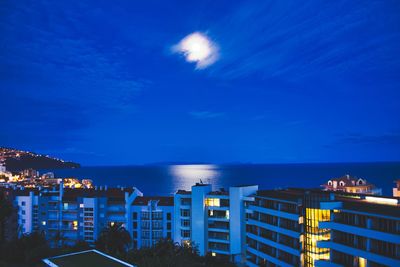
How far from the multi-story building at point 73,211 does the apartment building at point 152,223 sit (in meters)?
2.53

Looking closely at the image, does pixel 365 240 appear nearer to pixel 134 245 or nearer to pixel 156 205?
pixel 156 205

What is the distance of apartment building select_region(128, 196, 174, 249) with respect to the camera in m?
70.9

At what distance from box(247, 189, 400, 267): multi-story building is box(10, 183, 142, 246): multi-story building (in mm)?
28203

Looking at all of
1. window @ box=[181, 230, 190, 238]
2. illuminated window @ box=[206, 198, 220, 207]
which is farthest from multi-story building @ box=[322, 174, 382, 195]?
window @ box=[181, 230, 190, 238]

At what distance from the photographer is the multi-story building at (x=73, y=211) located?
72500 mm

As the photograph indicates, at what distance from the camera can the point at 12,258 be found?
5031 centimetres

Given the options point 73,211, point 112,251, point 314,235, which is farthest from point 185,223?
point 314,235

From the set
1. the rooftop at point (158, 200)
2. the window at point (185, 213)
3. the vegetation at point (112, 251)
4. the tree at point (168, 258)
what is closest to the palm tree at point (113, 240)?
the vegetation at point (112, 251)

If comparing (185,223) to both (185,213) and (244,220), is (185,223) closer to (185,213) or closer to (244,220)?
(185,213)

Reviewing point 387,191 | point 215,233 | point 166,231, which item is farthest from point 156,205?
point 387,191

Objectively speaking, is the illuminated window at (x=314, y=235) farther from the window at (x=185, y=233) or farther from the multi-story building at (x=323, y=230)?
the window at (x=185, y=233)

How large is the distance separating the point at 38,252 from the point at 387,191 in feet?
455

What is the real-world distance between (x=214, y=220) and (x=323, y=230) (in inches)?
998

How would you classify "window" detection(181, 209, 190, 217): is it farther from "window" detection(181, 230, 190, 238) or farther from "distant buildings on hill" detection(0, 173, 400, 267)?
"window" detection(181, 230, 190, 238)
